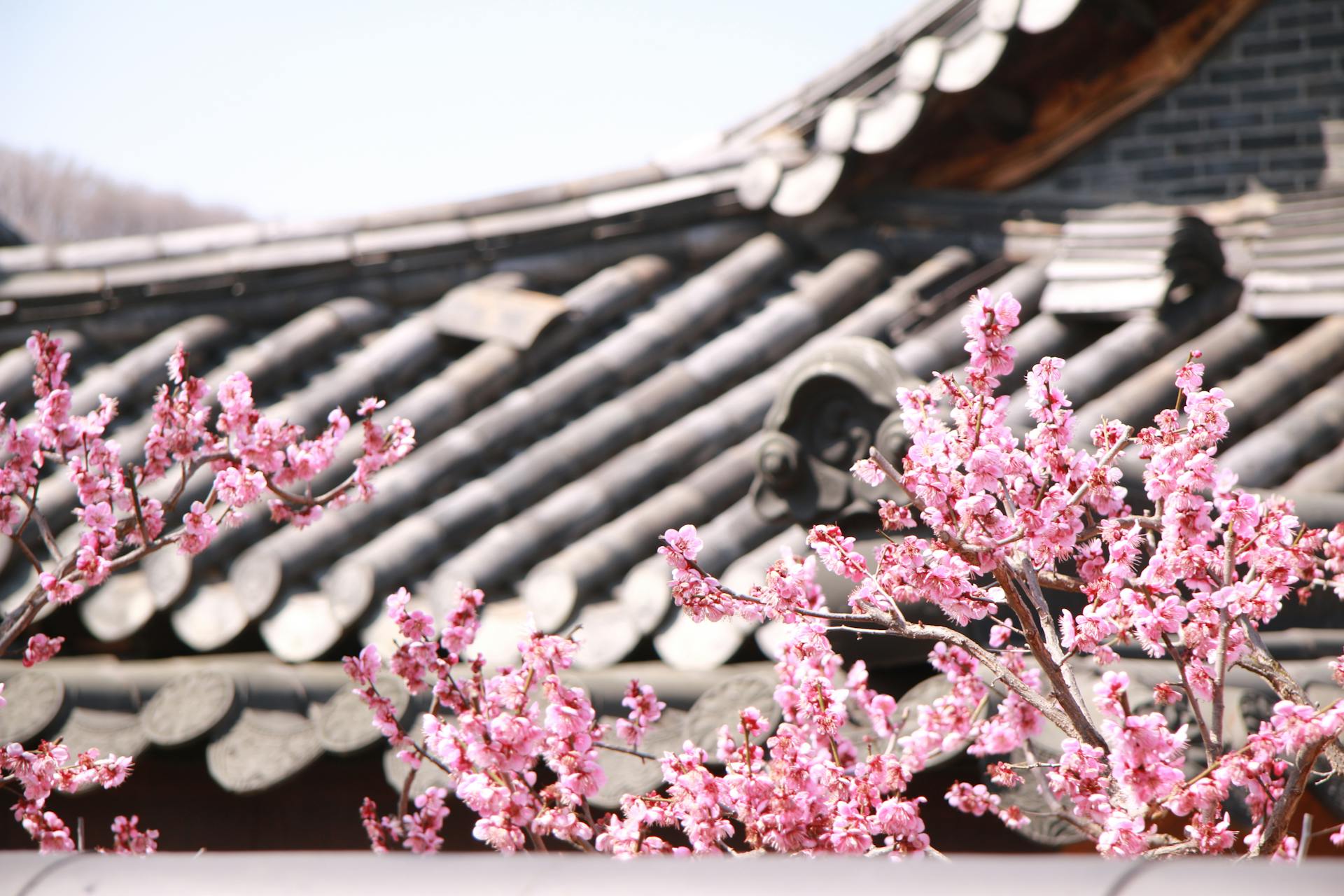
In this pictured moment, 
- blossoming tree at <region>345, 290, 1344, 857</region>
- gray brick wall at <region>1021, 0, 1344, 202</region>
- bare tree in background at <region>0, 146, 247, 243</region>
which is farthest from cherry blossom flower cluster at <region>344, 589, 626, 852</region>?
bare tree in background at <region>0, 146, 247, 243</region>

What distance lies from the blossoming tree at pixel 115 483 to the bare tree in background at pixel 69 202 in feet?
119

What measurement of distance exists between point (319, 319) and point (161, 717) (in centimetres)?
250

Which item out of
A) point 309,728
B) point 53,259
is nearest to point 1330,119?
point 309,728

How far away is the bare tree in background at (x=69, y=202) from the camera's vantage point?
37.1 meters

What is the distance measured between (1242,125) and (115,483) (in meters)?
5.08

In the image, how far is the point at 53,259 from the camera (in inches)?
258

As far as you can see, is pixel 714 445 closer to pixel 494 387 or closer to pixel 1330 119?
pixel 494 387

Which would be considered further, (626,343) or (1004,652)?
(626,343)

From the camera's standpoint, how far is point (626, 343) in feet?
18.6

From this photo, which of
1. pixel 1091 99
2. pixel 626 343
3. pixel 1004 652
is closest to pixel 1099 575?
pixel 1004 652

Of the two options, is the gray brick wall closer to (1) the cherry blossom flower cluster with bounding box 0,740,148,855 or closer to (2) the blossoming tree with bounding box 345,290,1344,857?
(2) the blossoming tree with bounding box 345,290,1344,857

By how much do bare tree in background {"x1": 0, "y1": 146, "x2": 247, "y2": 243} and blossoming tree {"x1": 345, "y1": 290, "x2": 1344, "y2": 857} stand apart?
37222 mm

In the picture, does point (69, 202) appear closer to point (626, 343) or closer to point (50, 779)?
point (626, 343)

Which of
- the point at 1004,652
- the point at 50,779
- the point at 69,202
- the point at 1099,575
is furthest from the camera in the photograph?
the point at 69,202
